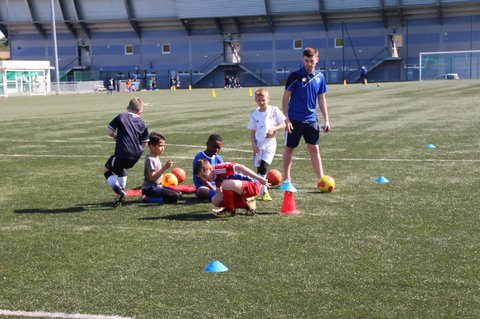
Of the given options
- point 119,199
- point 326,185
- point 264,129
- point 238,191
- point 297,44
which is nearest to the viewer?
point 238,191

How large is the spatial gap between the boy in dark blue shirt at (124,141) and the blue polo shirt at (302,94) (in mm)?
2132

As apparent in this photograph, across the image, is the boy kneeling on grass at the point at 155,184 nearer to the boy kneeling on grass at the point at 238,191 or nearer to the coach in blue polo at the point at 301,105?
the boy kneeling on grass at the point at 238,191

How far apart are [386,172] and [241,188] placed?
4.01 metres

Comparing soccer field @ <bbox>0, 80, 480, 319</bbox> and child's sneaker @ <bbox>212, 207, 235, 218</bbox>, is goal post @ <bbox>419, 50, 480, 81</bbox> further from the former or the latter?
child's sneaker @ <bbox>212, 207, 235, 218</bbox>

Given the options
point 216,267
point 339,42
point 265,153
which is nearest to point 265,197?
point 265,153

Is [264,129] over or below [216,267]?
over

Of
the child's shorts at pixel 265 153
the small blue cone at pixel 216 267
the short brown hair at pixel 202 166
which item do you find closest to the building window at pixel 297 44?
the child's shorts at pixel 265 153

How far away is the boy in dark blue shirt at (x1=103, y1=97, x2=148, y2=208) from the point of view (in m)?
8.88

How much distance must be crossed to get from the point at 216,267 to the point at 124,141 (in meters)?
3.60

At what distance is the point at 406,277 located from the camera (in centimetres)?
548

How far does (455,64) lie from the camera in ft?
236

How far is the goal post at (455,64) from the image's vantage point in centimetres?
7131

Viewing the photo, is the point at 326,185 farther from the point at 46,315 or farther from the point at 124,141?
the point at 46,315

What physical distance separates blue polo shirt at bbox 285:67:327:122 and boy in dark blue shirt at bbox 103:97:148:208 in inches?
83.9
